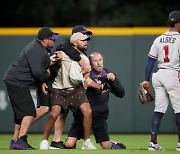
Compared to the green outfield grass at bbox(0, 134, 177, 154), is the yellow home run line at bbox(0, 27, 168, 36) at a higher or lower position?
higher

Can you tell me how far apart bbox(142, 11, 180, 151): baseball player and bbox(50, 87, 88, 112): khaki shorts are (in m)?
1.11

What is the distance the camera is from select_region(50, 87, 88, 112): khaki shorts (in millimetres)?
13117

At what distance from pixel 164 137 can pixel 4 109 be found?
3.50 meters

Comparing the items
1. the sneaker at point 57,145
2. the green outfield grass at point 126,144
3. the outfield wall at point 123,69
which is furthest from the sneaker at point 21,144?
the outfield wall at point 123,69

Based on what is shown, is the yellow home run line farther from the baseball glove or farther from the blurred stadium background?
the baseball glove

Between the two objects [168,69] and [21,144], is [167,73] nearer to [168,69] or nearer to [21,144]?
[168,69]

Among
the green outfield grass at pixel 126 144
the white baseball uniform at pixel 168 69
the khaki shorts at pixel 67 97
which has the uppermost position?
the white baseball uniform at pixel 168 69

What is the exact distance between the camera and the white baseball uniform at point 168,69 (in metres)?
12.7

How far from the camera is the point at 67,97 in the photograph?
13156 mm

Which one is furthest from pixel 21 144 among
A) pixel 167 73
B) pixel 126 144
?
pixel 126 144

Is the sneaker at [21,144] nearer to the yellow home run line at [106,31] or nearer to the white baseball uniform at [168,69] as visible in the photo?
the white baseball uniform at [168,69]

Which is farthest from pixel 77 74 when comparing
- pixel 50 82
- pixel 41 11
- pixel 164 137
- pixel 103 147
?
pixel 41 11

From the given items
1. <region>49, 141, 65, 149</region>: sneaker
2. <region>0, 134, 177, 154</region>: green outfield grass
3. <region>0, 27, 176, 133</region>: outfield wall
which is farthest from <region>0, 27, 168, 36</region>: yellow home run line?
<region>49, 141, 65, 149</region>: sneaker

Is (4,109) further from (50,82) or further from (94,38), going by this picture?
(50,82)
